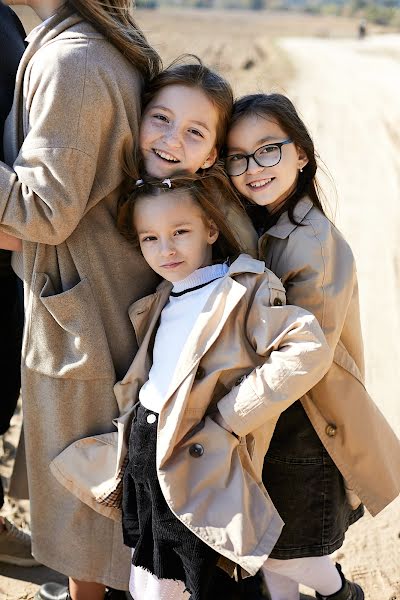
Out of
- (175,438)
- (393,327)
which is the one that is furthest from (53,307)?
(393,327)

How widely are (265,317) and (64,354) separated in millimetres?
700

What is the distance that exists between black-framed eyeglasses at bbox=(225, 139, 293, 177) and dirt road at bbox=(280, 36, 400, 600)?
471 millimetres

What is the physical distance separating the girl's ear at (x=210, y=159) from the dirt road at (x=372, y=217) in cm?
59

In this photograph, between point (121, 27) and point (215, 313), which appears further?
point (121, 27)

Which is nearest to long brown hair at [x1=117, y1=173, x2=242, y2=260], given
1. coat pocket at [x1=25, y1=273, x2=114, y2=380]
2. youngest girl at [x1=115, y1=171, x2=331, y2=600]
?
youngest girl at [x1=115, y1=171, x2=331, y2=600]

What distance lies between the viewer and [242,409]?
2.19 meters

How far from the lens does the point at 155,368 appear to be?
7.92 feet

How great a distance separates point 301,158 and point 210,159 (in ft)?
1.03

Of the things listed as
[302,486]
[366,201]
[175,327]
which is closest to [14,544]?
[302,486]

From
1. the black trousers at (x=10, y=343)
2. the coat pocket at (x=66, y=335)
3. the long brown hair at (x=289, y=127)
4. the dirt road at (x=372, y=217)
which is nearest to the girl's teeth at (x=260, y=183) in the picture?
the long brown hair at (x=289, y=127)

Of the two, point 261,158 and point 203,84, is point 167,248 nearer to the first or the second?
point 261,158

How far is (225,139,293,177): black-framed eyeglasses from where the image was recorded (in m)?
2.45

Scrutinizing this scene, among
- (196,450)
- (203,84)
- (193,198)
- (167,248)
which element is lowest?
(196,450)

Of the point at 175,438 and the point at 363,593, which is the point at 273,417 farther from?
the point at 363,593
